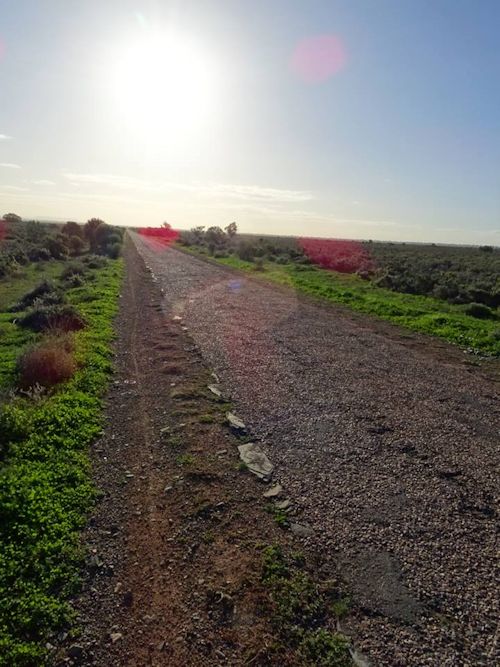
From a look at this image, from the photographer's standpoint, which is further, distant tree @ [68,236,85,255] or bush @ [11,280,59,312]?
distant tree @ [68,236,85,255]

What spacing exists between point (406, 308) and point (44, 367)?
54.4ft

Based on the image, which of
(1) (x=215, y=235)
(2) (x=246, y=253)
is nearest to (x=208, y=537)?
(2) (x=246, y=253)

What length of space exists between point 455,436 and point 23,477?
7756 millimetres

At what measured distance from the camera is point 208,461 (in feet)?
25.1

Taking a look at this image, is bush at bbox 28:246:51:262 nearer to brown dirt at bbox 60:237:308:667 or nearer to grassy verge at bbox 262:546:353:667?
brown dirt at bbox 60:237:308:667

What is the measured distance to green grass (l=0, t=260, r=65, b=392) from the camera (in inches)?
450

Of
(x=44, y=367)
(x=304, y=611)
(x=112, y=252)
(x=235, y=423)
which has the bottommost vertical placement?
(x=304, y=611)

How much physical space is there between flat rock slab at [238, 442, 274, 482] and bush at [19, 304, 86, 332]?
30.8ft

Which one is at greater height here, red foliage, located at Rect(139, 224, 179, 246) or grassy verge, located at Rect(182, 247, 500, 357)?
red foliage, located at Rect(139, 224, 179, 246)

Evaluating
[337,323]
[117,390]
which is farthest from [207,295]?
[117,390]

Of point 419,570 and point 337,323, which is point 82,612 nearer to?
point 419,570

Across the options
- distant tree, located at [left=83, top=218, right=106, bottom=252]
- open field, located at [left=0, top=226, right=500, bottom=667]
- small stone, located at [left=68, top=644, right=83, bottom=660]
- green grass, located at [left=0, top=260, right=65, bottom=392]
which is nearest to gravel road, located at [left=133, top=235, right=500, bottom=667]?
open field, located at [left=0, top=226, right=500, bottom=667]

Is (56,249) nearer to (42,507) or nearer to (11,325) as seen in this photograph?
(11,325)

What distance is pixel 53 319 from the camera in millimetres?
15812
